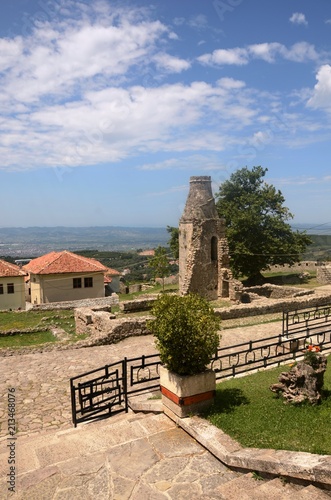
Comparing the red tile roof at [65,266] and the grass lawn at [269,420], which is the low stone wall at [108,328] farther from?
the red tile roof at [65,266]

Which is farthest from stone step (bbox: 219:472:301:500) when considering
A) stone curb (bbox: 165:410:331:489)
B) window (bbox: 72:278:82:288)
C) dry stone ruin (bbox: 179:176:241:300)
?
window (bbox: 72:278:82:288)

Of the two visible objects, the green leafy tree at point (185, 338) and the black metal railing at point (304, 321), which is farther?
the black metal railing at point (304, 321)

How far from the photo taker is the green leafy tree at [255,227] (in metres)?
34.2

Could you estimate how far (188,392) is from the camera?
23.7 ft

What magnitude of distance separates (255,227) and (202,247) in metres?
11.3

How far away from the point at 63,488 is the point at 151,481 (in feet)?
3.93

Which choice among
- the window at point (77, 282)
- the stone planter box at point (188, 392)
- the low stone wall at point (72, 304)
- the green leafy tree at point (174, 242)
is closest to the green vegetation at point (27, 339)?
the low stone wall at point (72, 304)

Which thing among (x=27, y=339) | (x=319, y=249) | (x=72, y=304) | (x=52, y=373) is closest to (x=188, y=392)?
(x=52, y=373)

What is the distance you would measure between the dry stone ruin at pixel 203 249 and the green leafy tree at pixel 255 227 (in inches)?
333

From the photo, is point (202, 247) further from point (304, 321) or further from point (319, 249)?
point (319, 249)

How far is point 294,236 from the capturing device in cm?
3569

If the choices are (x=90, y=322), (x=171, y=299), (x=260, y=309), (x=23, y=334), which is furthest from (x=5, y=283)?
(x=171, y=299)

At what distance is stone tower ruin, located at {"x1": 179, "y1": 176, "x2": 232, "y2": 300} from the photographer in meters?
24.8

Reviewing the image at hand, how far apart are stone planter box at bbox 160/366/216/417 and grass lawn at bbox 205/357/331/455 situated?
27 centimetres
